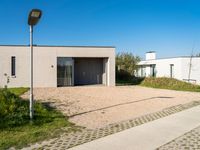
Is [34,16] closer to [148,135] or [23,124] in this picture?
[23,124]

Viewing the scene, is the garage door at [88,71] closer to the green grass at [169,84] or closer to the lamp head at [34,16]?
the green grass at [169,84]

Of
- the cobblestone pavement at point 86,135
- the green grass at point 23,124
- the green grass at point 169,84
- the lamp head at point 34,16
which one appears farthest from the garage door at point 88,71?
Answer: the lamp head at point 34,16

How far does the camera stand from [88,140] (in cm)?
609

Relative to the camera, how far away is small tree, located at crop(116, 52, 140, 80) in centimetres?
3525

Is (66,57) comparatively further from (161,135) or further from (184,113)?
(161,135)

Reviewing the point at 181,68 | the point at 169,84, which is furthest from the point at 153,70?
the point at 169,84

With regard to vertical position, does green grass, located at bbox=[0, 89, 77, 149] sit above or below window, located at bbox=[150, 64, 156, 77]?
below

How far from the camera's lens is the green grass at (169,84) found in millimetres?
23047

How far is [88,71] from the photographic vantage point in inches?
1068

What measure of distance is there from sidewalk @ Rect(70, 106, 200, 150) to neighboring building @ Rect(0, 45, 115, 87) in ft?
52.3

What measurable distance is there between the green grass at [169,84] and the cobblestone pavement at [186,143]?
1665 centimetres

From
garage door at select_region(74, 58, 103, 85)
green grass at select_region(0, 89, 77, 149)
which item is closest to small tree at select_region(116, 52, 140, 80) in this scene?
garage door at select_region(74, 58, 103, 85)

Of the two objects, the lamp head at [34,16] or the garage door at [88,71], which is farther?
the garage door at [88,71]

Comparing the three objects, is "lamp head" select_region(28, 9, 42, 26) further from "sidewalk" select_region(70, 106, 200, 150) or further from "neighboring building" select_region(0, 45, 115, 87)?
"neighboring building" select_region(0, 45, 115, 87)
